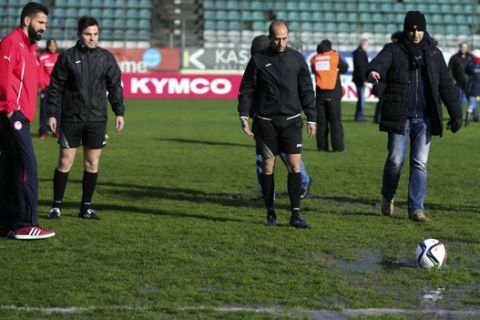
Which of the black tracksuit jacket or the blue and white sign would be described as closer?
the black tracksuit jacket

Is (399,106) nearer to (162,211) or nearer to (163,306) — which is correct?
(162,211)

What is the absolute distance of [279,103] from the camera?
9.66m

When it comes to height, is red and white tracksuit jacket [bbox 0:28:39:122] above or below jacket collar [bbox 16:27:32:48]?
below

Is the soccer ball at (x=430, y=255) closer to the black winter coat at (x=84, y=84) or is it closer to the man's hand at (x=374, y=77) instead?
the man's hand at (x=374, y=77)

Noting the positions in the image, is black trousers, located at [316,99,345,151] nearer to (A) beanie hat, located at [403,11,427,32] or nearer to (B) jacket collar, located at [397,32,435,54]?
(B) jacket collar, located at [397,32,435,54]

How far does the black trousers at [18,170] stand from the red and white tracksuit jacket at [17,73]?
96mm

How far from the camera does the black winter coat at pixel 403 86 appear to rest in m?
10.1

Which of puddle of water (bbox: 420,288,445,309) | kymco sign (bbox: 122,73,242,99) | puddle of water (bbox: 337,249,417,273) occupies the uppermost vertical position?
puddle of water (bbox: 420,288,445,309)

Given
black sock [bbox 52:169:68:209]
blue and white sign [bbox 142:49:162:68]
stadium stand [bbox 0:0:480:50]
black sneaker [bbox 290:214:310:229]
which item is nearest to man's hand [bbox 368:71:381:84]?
black sneaker [bbox 290:214:310:229]

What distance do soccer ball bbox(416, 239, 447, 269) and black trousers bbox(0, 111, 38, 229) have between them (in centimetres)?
333

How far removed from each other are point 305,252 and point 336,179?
5604 millimetres

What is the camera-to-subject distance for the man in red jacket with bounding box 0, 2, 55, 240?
8.73 meters

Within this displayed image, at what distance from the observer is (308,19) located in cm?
4366

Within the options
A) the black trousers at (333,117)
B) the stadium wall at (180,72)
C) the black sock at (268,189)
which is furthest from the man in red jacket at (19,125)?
the stadium wall at (180,72)
